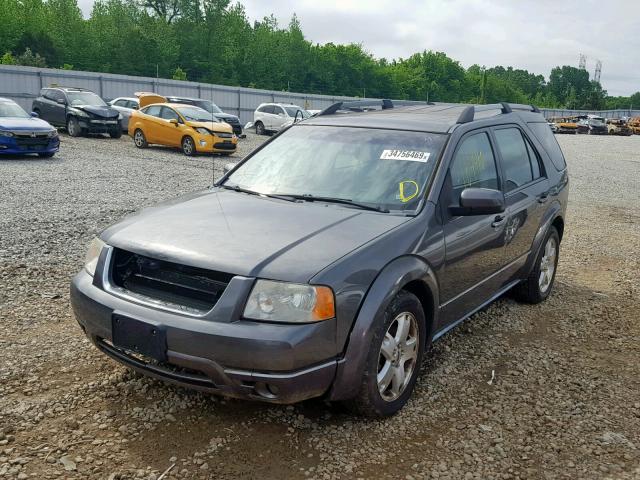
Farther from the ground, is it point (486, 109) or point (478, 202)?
point (486, 109)

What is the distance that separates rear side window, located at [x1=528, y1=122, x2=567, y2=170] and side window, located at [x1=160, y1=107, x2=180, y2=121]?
1397 centimetres

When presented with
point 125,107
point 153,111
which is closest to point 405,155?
point 153,111

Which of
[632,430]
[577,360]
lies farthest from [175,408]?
[577,360]

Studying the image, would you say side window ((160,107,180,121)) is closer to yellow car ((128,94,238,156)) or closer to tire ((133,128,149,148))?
yellow car ((128,94,238,156))

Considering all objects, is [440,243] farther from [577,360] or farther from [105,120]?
[105,120]

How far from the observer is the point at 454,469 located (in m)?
3.00

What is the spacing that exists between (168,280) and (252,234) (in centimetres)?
50

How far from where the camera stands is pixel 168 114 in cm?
1839

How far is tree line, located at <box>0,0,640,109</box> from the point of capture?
63500 millimetres

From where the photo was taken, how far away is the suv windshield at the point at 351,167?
12.6 feet

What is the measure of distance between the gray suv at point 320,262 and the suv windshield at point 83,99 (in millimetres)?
18429

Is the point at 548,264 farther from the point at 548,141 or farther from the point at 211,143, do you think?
the point at 211,143

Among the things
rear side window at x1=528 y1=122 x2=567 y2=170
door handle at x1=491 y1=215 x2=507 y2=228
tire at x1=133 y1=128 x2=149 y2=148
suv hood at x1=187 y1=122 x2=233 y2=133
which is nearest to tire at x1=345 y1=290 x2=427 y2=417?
door handle at x1=491 y1=215 x2=507 y2=228

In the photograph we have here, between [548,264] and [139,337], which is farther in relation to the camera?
[548,264]
